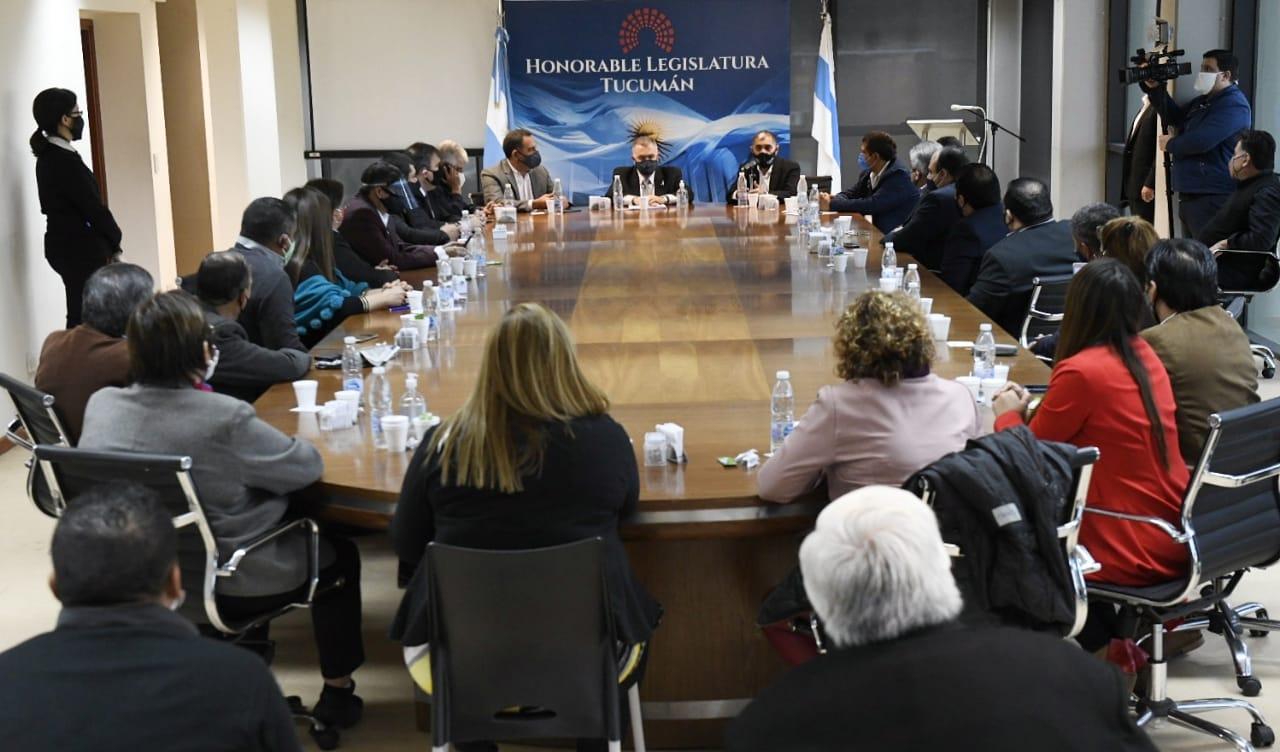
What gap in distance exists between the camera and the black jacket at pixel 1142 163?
29.6 ft

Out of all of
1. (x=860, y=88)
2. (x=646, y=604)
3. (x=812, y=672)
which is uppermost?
(x=860, y=88)

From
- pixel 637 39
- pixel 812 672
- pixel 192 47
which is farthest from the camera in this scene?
pixel 637 39

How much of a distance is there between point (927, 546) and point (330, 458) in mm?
2041

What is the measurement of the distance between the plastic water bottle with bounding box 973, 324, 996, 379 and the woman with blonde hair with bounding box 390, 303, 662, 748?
1.57m

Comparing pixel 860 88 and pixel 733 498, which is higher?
pixel 860 88

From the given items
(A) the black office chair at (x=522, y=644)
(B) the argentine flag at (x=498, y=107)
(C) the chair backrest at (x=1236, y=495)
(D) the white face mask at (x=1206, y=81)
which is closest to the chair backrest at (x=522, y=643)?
(A) the black office chair at (x=522, y=644)

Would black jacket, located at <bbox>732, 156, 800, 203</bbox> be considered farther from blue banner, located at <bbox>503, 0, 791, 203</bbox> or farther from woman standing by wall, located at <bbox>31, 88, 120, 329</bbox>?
woman standing by wall, located at <bbox>31, 88, 120, 329</bbox>

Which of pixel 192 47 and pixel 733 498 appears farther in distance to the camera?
pixel 192 47

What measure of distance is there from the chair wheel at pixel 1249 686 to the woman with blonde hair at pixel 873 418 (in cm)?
120

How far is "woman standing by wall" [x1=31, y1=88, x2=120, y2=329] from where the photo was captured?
23.9ft

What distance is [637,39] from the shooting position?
12914 mm

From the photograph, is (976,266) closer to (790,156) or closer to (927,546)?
(927,546)

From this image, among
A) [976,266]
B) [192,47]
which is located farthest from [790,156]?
[976,266]

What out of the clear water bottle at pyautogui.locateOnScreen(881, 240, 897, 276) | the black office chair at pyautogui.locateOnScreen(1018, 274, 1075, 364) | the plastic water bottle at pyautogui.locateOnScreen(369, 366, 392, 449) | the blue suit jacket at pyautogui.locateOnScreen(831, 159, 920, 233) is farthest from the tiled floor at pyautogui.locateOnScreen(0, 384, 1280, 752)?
the blue suit jacket at pyautogui.locateOnScreen(831, 159, 920, 233)
